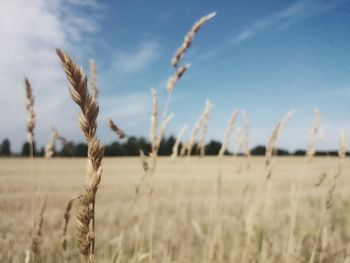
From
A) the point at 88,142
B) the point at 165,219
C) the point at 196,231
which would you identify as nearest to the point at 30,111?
the point at 88,142

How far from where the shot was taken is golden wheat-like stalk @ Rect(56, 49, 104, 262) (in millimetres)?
694

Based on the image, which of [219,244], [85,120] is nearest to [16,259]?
[219,244]

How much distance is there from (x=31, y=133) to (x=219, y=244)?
1.46m

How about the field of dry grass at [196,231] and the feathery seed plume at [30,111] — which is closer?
the feathery seed plume at [30,111]

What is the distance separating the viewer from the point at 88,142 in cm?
71

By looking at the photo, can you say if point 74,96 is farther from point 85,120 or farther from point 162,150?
point 162,150

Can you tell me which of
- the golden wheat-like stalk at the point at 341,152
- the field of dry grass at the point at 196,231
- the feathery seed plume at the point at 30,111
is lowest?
the field of dry grass at the point at 196,231

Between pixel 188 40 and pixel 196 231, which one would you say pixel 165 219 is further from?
pixel 188 40

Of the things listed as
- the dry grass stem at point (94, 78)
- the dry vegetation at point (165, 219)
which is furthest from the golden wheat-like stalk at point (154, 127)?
the dry grass stem at point (94, 78)

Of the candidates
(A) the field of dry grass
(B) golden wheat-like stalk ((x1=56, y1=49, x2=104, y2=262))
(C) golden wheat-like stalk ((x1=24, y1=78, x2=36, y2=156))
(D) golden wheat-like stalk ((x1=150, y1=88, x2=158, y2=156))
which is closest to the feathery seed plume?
(C) golden wheat-like stalk ((x1=24, y1=78, x2=36, y2=156))

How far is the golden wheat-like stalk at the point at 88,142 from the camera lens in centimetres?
69

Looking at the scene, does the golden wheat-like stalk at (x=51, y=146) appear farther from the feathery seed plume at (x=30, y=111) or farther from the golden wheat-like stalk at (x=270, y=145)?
the golden wheat-like stalk at (x=270, y=145)

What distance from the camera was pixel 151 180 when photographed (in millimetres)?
1928

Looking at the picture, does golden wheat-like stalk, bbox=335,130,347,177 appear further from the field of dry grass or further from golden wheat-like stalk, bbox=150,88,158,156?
golden wheat-like stalk, bbox=150,88,158,156
